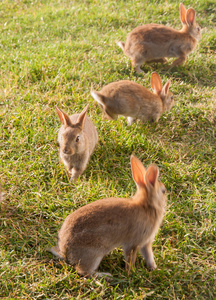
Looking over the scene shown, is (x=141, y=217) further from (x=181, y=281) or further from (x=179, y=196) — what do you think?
(x=179, y=196)

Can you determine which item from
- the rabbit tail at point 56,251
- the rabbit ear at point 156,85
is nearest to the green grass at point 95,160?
the rabbit tail at point 56,251

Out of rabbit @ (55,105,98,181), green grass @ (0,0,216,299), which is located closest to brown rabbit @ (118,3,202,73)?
green grass @ (0,0,216,299)

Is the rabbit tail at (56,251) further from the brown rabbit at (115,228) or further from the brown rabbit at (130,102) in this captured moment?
the brown rabbit at (130,102)

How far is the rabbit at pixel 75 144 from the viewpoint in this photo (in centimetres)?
351

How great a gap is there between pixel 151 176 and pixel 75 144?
1.10m

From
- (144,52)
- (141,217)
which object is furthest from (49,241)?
(144,52)

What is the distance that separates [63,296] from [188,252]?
110cm

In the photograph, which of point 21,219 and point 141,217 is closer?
point 141,217

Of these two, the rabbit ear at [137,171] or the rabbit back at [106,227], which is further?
the rabbit ear at [137,171]

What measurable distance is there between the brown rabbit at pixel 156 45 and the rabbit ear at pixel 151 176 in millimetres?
3217

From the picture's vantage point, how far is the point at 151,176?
8.97 feet

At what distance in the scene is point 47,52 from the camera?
5.93 meters

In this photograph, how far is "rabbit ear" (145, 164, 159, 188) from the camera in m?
2.71

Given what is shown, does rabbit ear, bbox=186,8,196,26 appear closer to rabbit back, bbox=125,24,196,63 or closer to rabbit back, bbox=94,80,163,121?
rabbit back, bbox=125,24,196,63
